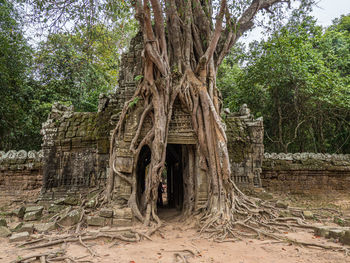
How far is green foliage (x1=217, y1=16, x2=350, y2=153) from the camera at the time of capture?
9.08 m

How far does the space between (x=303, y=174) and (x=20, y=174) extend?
30.8ft

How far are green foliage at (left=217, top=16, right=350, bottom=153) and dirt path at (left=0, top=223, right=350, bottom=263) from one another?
22.1ft

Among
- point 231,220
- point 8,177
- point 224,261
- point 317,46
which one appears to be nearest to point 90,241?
point 224,261

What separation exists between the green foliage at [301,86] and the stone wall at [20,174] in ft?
26.2

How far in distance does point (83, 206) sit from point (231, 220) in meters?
3.14

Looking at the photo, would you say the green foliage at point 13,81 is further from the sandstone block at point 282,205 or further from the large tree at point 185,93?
the sandstone block at point 282,205

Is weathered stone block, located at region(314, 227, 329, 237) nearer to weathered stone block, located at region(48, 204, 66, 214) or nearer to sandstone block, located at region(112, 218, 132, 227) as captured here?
sandstone block, located at region(112, 218, 132, 227)

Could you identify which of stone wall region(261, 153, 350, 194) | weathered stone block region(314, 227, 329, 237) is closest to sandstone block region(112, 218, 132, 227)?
weathered stone block region(314, 227, 329, 237)

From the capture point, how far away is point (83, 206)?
5.41m

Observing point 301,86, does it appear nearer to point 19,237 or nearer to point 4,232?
point 19,237

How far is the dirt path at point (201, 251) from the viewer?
3262mm

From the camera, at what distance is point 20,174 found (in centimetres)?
824

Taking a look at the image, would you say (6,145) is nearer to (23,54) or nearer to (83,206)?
(23,54)

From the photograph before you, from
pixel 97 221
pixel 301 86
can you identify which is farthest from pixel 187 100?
pixel 301 86
